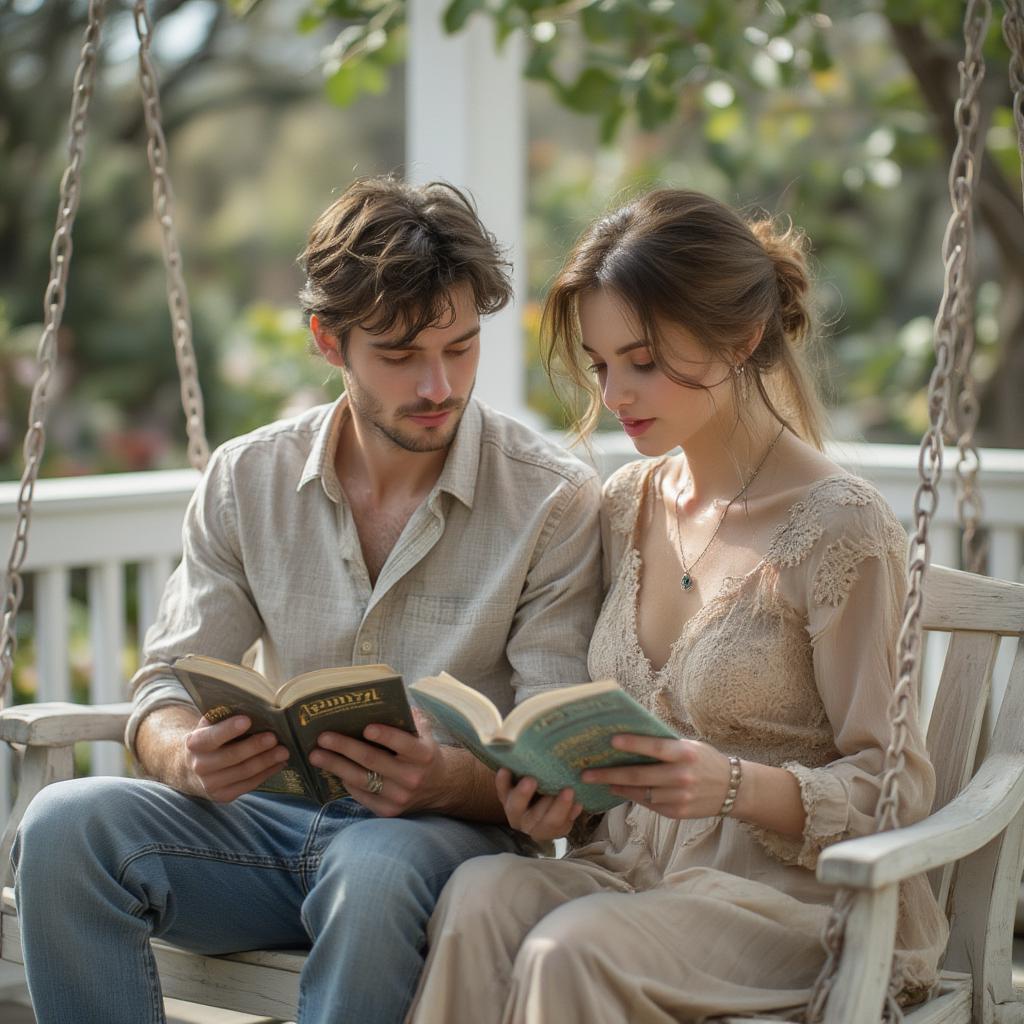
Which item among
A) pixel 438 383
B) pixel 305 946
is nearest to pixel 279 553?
pixel 438 383

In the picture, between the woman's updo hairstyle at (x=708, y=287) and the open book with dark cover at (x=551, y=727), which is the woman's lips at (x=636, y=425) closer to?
the woman's updo hairstyle at (x=708, y=287)

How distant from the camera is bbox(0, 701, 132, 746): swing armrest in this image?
7.76ft

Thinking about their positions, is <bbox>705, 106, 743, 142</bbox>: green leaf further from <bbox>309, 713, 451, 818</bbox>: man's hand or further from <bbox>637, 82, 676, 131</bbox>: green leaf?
<bbox>309, 713, 451, 818</bbox>: man's hand

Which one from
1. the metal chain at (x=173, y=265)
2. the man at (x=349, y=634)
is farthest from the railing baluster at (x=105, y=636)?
the man at (x=349, y=634)

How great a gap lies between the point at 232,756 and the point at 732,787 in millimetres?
651

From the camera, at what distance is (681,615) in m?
2.20

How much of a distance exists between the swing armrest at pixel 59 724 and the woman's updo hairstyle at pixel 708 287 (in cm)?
92

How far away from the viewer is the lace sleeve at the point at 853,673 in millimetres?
1936

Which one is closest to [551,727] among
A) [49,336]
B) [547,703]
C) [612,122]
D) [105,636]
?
[547,703]

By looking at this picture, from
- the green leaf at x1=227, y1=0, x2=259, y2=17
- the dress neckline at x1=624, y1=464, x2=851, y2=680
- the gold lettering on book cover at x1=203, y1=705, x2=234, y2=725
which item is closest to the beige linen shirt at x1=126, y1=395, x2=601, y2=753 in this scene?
the dress neckline at x1=624, y1=464, x2=851, y2=680

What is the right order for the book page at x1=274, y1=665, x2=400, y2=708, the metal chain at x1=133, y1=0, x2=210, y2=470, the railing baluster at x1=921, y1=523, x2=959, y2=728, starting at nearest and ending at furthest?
1. the book page at x1=274, y1=665, x2=400, y2=708
2. the metal chain at x1=133, y1=0, x2=210, y2=470
3. the railing baluster at x1=921, y1=523, x2=959, y2=728

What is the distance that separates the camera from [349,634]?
236cm

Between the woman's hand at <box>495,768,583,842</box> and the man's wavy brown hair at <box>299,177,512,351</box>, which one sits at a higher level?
the man's wavy brown hair at <box>299,177,512,351</box>

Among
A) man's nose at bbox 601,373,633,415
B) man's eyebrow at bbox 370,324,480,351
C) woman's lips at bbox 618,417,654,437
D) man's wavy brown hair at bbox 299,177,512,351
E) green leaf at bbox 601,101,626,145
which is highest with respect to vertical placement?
green leaf at bbox 601,101,626,145
